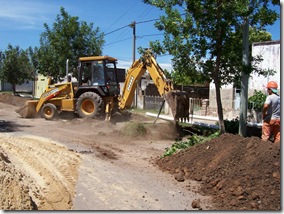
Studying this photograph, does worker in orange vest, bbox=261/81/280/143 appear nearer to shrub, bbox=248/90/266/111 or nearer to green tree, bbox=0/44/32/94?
shrub, bbox=248/90/266/111

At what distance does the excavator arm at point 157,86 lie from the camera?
11516 millimetres

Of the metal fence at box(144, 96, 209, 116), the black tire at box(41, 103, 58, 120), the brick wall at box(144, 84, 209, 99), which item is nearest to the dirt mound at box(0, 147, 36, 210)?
the black tire at box(41, 103, 58, 120)

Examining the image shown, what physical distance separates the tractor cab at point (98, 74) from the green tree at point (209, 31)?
12.4ft

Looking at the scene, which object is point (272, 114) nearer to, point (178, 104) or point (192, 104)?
point (178, 104)

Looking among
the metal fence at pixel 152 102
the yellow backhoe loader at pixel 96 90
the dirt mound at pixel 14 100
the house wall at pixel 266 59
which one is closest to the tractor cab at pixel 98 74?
the yellow backhoe loader at pixel 96 90

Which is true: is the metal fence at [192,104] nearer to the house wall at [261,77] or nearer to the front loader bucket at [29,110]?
the house wall at [261,77]

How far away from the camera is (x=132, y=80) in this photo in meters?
13.9

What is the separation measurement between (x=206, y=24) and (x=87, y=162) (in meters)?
5.25

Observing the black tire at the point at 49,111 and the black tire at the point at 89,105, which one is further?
the black tire at the point at 49,111

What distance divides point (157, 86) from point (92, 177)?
6434 millimetres

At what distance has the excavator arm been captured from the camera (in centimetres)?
1152

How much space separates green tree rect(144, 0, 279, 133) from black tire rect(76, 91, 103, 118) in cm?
415

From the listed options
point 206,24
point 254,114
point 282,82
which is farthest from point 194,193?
point 254,114

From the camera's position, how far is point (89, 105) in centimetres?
1473
